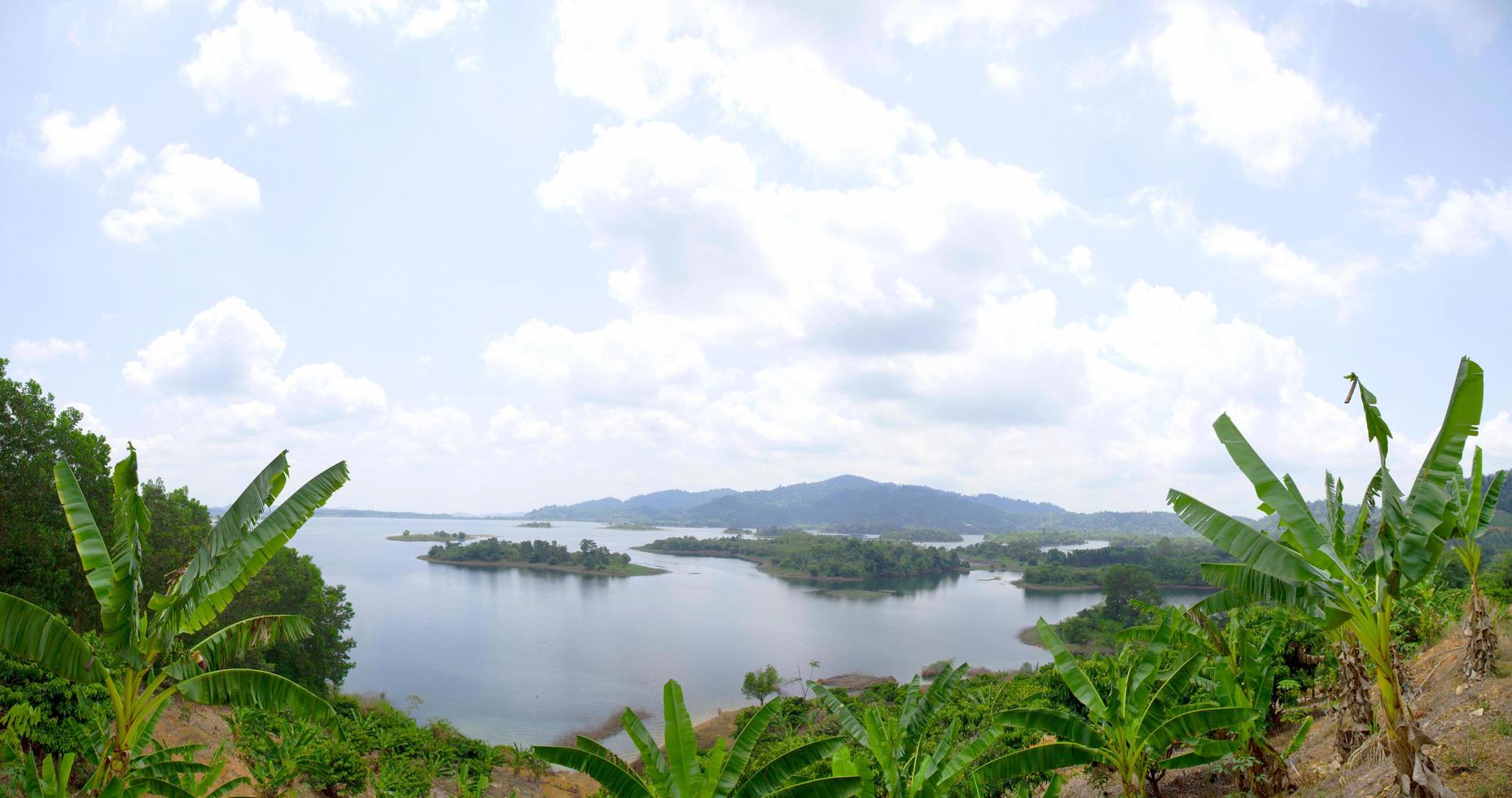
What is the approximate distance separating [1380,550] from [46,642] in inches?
382

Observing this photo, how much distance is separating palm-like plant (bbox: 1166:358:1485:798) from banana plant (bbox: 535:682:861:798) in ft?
12.8

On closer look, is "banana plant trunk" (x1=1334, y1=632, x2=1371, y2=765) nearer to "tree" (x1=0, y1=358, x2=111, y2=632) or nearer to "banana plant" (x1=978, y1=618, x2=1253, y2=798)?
"banana plant" (x1=978, y1=618, x2=1253, y2=798)

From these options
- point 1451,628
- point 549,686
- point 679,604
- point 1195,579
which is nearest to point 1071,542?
point 1195,579

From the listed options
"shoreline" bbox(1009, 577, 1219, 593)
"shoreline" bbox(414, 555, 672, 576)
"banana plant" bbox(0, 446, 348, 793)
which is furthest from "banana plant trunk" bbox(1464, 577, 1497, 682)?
"shoreline" bbox(414, 555, 672, 576)

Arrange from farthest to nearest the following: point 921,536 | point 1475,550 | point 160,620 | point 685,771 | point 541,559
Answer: point 921,536
point 541,559
point 1475,550
point 685,771
point 160,620

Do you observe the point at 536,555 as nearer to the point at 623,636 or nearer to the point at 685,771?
the point at 623,636

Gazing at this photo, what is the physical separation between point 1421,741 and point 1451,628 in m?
10.1

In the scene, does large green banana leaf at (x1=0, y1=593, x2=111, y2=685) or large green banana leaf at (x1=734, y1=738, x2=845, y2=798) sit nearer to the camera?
large green banana leaf at (x1=0, y1=593, x2=111, y2=685)

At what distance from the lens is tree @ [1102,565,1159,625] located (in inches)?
1932

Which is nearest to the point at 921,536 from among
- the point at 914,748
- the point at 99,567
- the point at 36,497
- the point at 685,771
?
the point at 36,497

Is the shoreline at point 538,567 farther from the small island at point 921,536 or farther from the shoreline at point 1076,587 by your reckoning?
the small island at point 921,536

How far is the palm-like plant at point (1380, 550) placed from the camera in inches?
191

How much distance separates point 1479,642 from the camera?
26.1 ft

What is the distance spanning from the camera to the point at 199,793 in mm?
7020
